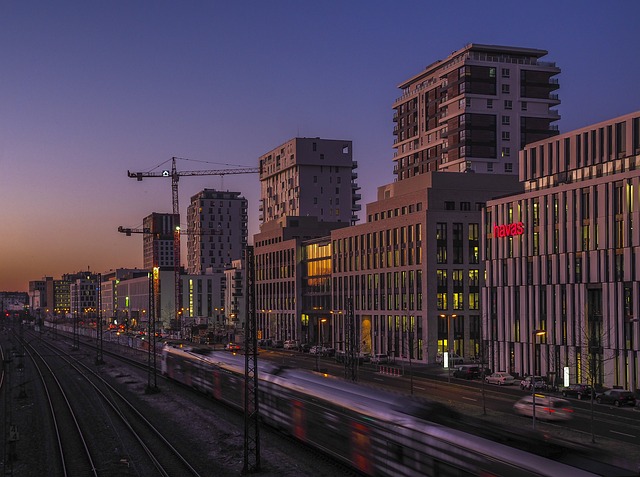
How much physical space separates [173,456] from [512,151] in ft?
359

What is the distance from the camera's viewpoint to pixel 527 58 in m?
138

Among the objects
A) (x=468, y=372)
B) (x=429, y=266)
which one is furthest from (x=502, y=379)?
(x=429, y=266)

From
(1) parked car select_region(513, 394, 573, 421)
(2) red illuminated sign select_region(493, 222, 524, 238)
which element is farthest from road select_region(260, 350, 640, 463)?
(2) red illuminated sign select_region(493, 222, 524, 238)

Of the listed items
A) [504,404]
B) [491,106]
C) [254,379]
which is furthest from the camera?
[491,106]

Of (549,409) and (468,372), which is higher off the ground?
(549,409)

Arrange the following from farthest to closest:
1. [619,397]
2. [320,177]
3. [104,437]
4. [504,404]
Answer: [320,177]
[504,404]
[619,397]
[104,437]

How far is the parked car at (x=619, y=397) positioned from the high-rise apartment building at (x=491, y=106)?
255 feet

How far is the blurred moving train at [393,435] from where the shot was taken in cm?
2052

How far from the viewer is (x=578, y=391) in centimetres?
6191

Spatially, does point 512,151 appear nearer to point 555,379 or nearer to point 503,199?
point 503,199

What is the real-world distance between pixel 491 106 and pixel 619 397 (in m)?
84.7

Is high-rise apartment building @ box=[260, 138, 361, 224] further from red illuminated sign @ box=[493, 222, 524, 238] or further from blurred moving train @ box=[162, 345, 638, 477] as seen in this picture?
blurred moving train @ box=[162, 345, 638, 477]

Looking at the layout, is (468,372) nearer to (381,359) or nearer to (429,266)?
(381,359)

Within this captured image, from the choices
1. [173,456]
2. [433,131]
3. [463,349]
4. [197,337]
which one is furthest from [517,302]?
[197,337]
